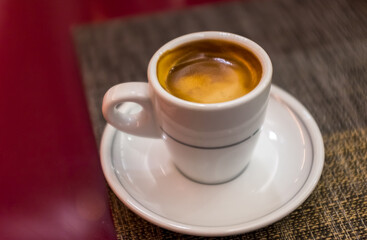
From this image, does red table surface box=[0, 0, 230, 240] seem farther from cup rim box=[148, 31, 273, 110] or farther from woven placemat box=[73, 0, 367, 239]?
cup rim box=[148, 31, 273, 110]

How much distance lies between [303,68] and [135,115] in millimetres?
400

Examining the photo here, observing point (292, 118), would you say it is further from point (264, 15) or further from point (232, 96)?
point (264, 15)

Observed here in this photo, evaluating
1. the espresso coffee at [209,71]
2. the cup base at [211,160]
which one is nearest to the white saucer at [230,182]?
the cup base at [211,160]

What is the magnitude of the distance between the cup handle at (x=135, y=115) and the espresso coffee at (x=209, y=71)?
0.04 m

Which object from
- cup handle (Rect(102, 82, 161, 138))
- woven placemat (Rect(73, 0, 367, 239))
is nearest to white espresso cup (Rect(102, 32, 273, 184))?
cup handle (Rect(102, 82, 161, 138))

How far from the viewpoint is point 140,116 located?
24.4 inches

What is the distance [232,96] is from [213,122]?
0.22 ft

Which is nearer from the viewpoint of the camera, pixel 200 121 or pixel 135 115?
pixel 200 121

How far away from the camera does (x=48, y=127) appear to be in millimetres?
774

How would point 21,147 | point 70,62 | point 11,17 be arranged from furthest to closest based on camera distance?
point 11,17
point 70,62
point 21,147

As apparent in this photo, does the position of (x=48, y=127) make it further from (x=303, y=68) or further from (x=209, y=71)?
(x=303, y=68)

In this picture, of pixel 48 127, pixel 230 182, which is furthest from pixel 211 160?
pixel 48 127

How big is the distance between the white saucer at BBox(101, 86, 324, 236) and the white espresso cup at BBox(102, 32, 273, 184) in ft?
0.10

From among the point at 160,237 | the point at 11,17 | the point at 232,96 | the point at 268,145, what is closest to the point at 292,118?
the point at 268,145
